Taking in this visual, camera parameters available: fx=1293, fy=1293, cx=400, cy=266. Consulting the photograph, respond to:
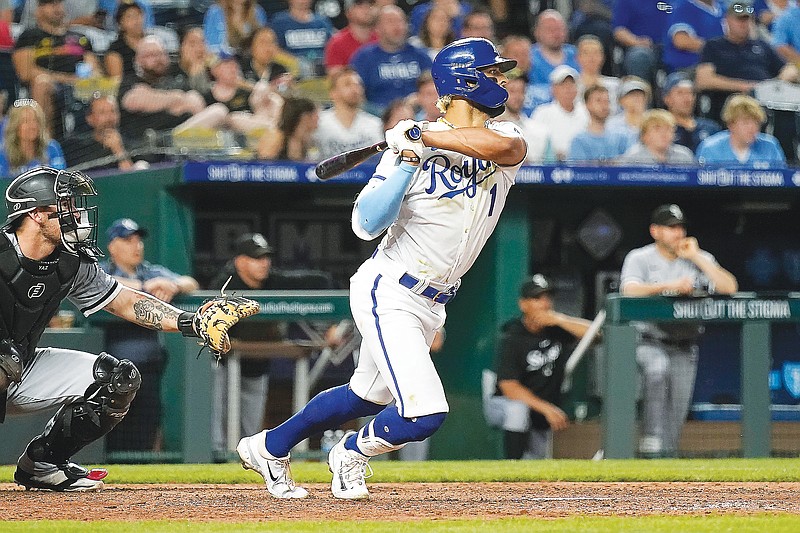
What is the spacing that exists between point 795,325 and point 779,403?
502 mm

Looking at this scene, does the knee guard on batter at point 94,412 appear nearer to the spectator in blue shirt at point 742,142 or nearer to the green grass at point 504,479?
the green grass at point 504,479

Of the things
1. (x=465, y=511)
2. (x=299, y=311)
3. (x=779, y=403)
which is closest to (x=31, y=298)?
(x=465, y=511)

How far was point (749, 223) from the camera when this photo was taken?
9.02 meters

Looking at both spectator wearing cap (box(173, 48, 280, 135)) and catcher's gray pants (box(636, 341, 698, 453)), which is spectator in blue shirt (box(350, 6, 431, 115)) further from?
catcher's gray pants (box(636, 341, 698, 453))

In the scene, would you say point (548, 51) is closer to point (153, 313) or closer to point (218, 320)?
point (153, 313)

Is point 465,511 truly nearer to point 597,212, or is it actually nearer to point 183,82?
point 597,212

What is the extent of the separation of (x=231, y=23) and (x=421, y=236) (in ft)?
19.9

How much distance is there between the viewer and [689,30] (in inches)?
413

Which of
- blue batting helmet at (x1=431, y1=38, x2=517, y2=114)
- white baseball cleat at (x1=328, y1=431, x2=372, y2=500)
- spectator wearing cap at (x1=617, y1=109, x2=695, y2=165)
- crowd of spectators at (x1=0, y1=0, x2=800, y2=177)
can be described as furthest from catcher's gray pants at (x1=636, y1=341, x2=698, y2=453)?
blue batting helmet at (x1=431, y1=38, x2=517, y2=114)

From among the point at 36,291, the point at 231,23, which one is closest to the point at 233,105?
the point at 231,23

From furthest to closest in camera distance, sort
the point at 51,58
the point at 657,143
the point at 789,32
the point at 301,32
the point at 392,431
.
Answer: the point at 789,32 → the point at 301,32 → the point at 51,58 → the point at 657,143 → the point at 392,431

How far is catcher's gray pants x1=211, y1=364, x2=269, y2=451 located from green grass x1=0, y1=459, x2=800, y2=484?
0.33 meters

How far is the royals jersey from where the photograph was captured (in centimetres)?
449

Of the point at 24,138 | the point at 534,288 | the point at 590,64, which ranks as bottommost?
the point at 534,288
